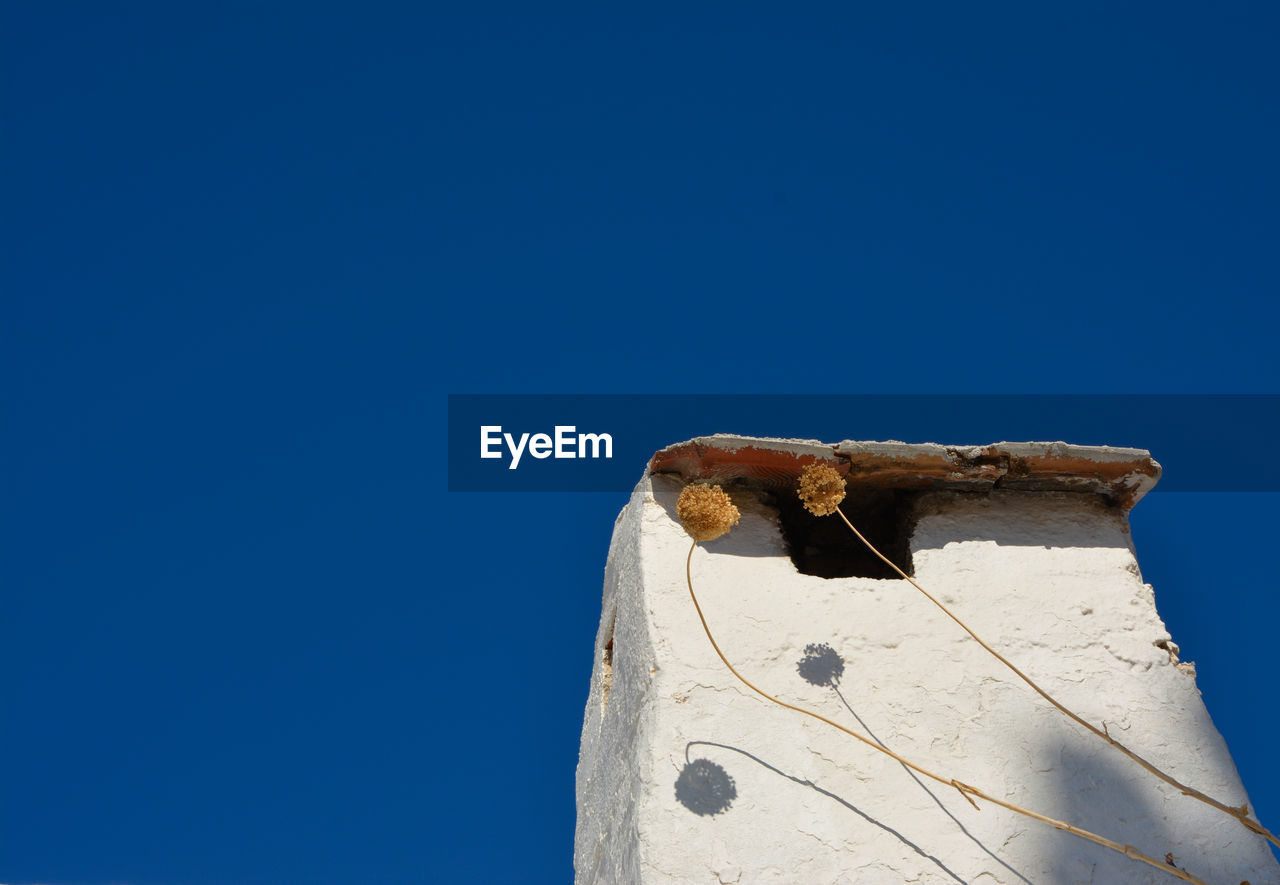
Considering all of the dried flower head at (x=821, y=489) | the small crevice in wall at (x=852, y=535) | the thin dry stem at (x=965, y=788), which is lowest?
the thin dry stem at (x=965, y=788)

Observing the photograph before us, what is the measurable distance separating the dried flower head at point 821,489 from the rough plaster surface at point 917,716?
1.22 feet

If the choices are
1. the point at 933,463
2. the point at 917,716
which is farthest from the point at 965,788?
the point at 933,463

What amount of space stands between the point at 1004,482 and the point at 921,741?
121 centimetres

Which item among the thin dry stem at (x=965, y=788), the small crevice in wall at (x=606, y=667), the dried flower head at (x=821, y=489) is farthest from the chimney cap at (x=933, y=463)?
the small crevice in wall at (x=606, y=667)

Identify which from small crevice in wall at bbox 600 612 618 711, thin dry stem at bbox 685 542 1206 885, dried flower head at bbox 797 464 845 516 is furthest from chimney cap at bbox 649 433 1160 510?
small crevice in wall at bbox 600 612 618 711

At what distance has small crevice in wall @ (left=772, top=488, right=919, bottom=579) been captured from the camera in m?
4.13

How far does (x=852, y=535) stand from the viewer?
4590mm

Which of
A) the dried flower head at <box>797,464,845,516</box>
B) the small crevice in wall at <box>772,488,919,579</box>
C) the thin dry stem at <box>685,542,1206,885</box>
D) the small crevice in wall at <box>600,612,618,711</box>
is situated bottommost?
the thin dry stem at <box>685,542,1206,885</box>

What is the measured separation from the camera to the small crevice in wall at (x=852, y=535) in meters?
4.13

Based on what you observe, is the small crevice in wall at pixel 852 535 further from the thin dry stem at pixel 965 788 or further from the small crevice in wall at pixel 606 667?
the small crevice in wall at pixel 606 667

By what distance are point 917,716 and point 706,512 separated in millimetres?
959

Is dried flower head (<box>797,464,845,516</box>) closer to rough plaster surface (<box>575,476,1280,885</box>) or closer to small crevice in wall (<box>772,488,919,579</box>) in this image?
rough plaster surface (<box>575,476,1280,885</box>)

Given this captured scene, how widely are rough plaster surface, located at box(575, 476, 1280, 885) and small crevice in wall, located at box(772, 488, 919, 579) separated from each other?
0.16m

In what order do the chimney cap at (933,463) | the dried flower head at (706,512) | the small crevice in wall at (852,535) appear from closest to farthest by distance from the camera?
the dried flower head at (706,512) < the chimney cap at (933,463) < the small crevice in wall at (852,535)
